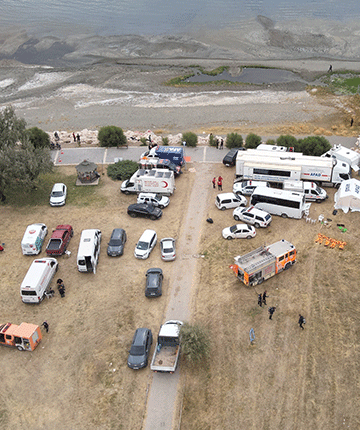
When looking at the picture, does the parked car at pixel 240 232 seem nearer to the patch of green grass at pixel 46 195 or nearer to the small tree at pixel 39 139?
the patch of green grass at pixel 46 195

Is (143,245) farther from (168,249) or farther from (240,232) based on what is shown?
(240,232)

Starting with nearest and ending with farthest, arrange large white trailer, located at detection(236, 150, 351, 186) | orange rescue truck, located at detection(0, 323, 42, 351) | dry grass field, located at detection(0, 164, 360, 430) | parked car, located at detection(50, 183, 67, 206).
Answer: dry grass field, located at detection(0, 164, 360, 430)
orange rescue truck, located at detection(0, 323, 42, 351)
large white trailer, located at detection(236, 150, 351, 186)
parked car, located at detection(50, 183, 67, 206)

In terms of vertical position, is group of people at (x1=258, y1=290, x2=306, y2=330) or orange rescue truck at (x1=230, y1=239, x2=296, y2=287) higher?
orange rescue truck at (x1=230, y1=239, x2=296, y2=287)

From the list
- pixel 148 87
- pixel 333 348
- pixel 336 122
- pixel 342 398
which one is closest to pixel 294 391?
pixel 342 398

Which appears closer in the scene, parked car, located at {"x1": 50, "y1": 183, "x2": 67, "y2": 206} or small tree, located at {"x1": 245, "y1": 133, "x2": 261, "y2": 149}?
parked car, located at {"x1": 50, "y1": 183, "x2": 67, "y2": 206}

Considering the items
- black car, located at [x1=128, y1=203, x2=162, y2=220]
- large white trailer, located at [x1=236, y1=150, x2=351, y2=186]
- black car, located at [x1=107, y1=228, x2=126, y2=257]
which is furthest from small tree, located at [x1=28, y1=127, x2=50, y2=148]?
large white trailer, located at [x1=236, y1=150, x2=351, y2=186]

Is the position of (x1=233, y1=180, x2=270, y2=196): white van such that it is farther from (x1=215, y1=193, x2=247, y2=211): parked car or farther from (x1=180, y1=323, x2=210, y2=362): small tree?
(x1=180, y1=323, x2=210, y2=362): small tree

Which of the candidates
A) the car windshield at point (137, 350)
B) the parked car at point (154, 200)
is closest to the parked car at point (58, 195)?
the parked car at point (154, 200)
